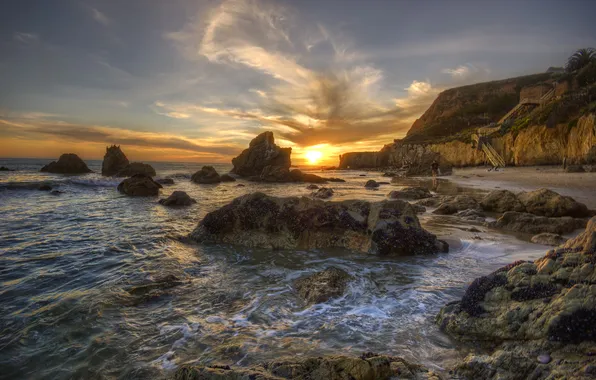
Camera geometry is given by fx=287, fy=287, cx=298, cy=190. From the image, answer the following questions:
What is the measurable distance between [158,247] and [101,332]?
15.4 feet

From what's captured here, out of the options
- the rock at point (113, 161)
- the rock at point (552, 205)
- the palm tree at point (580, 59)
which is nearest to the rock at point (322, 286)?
the rock at point (552, 205)

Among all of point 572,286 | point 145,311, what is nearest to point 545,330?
point 572,286

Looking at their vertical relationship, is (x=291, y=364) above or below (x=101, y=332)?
above

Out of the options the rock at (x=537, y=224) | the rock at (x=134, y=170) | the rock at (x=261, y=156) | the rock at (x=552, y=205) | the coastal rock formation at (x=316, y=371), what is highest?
the rock at (x=261, y=156)

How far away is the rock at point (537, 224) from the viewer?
8.95m

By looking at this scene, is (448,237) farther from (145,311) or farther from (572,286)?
(145,311)

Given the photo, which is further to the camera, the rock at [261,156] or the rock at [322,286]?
the rock at [261,156]

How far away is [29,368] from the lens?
3.46 m

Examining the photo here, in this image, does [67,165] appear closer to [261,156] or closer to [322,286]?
[261,156]

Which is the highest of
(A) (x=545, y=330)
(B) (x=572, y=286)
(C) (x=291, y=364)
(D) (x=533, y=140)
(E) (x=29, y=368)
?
(D) (x=533, y=140)

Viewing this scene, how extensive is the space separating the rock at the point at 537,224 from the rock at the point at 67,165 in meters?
57.3

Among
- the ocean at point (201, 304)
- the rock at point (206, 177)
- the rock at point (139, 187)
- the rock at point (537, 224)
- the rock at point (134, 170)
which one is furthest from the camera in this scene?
the rock at point (134, 170)

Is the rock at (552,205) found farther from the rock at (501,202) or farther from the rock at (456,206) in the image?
the rock at (456,206)

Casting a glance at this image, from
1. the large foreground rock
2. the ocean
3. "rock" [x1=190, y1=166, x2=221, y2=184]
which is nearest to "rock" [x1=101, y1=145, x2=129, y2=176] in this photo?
"rock" [x1=190, y1=166, x2=221, y2=184]
